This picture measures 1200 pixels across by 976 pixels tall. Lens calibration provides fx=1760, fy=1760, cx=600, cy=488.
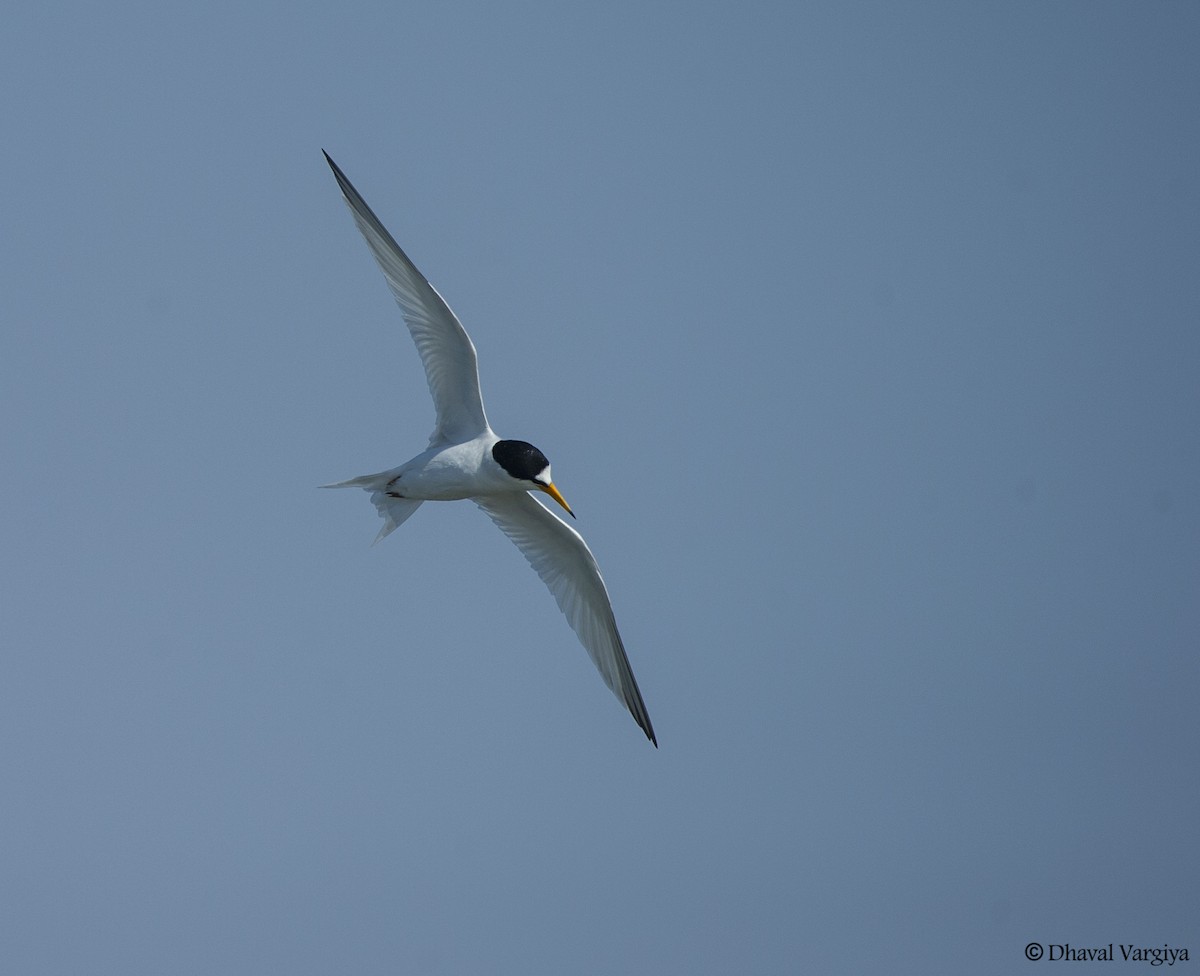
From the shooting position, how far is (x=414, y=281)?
1802cm

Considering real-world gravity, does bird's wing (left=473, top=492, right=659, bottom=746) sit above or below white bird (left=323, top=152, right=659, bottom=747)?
below

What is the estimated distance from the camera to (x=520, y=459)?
714 inches

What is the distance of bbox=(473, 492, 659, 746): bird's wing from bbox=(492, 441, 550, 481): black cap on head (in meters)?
1.55

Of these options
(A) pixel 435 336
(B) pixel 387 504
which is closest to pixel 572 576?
(B) pixel 387 504

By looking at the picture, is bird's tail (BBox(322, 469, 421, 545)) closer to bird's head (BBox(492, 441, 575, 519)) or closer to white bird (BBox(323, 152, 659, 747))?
white bird (BBox(323, 152, 659, 747))

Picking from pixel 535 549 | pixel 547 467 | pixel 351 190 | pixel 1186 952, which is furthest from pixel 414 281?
pixel 1186 952

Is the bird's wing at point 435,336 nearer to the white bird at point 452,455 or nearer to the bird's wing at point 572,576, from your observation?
the white bird at point 452,455

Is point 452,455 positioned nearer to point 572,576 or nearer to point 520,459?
point 520,459

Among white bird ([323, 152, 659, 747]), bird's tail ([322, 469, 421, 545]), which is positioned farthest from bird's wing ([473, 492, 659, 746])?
bird's tail ([322, 469, 421, 545])

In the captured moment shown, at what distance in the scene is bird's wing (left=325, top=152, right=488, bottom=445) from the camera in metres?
17.8

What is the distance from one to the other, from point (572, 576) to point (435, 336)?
3.63 metres

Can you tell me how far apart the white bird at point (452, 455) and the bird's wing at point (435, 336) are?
0.4 inches

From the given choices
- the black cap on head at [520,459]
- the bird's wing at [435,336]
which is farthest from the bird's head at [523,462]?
the bird's wing at [435,336]

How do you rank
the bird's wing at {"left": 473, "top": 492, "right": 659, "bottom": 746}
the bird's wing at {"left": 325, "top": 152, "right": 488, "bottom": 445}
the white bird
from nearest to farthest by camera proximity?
the bird's wing at {"left": 325, "top": 152, "right": 488, "bottom": 445} < the white bird < the bird's wing at {"left": 473, "top": 492, "right": 659, "bottom": 746}
